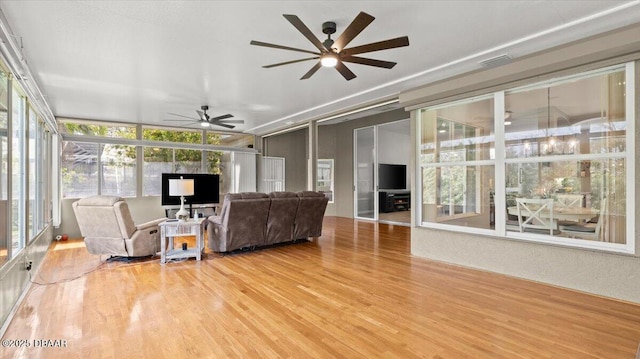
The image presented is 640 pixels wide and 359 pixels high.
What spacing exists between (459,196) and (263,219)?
10.5 ft

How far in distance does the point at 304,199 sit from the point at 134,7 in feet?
12.3

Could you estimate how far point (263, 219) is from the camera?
5.20m

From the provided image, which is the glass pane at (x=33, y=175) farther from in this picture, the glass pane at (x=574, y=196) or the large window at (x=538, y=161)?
the glass pane at (x=574, y=196)

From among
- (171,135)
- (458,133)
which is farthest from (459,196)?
(171,135)

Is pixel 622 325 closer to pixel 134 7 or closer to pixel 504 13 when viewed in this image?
pixel 504 13

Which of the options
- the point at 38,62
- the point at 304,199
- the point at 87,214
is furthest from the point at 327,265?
the point at 38,62

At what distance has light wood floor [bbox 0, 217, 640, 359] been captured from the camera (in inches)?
86.6

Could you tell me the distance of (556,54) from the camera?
3.41 metres

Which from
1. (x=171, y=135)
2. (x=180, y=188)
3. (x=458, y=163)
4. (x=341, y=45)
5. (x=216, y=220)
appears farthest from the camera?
(x=171, y=135)

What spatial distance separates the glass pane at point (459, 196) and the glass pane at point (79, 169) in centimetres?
747

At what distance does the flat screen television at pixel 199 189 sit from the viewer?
7918 mm

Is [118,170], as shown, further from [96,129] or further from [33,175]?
[33,175]

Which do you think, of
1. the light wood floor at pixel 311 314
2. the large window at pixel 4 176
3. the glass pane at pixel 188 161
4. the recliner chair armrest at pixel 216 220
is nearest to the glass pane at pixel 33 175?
the light wood floor at pixel 311 314

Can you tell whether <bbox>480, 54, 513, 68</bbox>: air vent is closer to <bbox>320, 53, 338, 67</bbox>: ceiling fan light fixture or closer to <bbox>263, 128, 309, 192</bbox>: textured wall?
<bbox>320, 53, 338, 67</bbox>: ceiling fan light fixture
